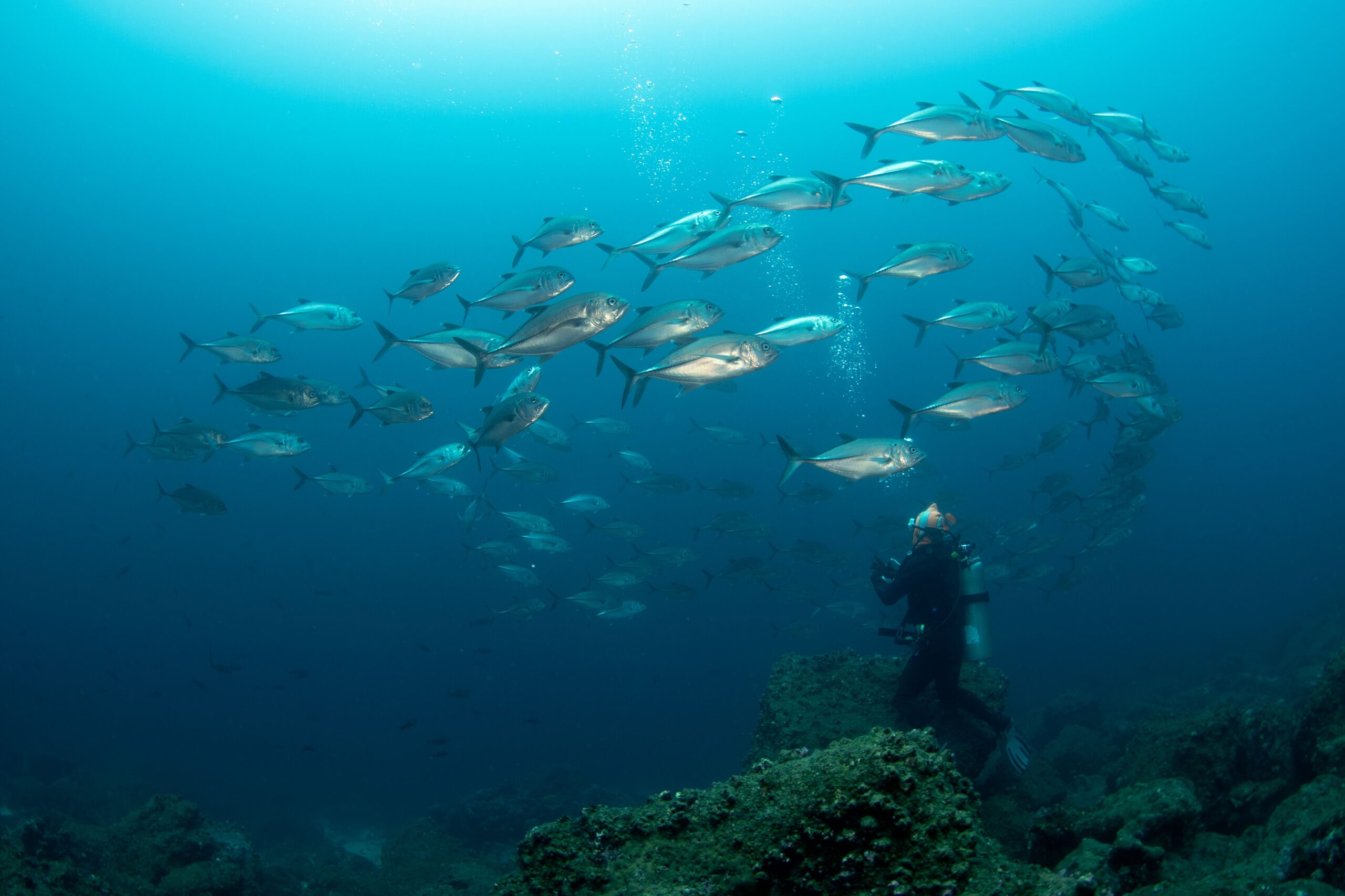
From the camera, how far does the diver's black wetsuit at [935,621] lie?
5457 mm

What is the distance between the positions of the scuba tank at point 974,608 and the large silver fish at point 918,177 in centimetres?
355

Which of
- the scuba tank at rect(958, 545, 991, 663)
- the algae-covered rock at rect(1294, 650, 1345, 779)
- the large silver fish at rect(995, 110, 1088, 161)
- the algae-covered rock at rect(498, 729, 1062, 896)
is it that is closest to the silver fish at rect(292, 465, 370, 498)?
the scuba tank at rect(958, 545, 991, 663)

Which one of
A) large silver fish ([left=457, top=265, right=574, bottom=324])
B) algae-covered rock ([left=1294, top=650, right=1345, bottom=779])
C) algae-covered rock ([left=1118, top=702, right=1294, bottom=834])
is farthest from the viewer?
large silver fish ([left=457, top=265, right=574, bottom=324])

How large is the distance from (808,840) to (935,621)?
433 cm

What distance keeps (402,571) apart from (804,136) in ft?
180

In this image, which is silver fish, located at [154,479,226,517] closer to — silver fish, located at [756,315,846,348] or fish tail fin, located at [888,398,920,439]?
silver fish, located at [756,315,846,348]

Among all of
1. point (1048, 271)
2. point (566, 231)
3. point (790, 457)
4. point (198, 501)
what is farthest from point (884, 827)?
point (198, 501)

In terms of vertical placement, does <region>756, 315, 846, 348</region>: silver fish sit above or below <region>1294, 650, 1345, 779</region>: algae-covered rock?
above

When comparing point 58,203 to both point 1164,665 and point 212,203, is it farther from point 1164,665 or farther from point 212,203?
point 1164,665

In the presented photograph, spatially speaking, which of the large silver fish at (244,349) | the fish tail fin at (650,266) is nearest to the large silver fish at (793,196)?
the fish tail fin at (650,266)

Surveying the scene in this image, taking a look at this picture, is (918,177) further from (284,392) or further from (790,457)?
(284,392)

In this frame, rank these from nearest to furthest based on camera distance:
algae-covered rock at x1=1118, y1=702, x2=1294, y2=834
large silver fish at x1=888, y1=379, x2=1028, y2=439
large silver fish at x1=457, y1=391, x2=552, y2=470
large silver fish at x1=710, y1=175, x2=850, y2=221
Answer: algae-covered rock at x1=1118, y1=702, x2=1294, y2=834 < large silver fish at x1=457, y1=391, x2=552, y2=470 < large silver fish at x1=888, y1=379, x2=1028, y2=439 < large silver fish at x1=710, y1=175, x2=850, y2=221

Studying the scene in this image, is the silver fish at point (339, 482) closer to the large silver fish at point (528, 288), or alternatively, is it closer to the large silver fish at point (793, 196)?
the large silver fish at point (528, 288)

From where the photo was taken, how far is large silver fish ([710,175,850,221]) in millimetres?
5984
